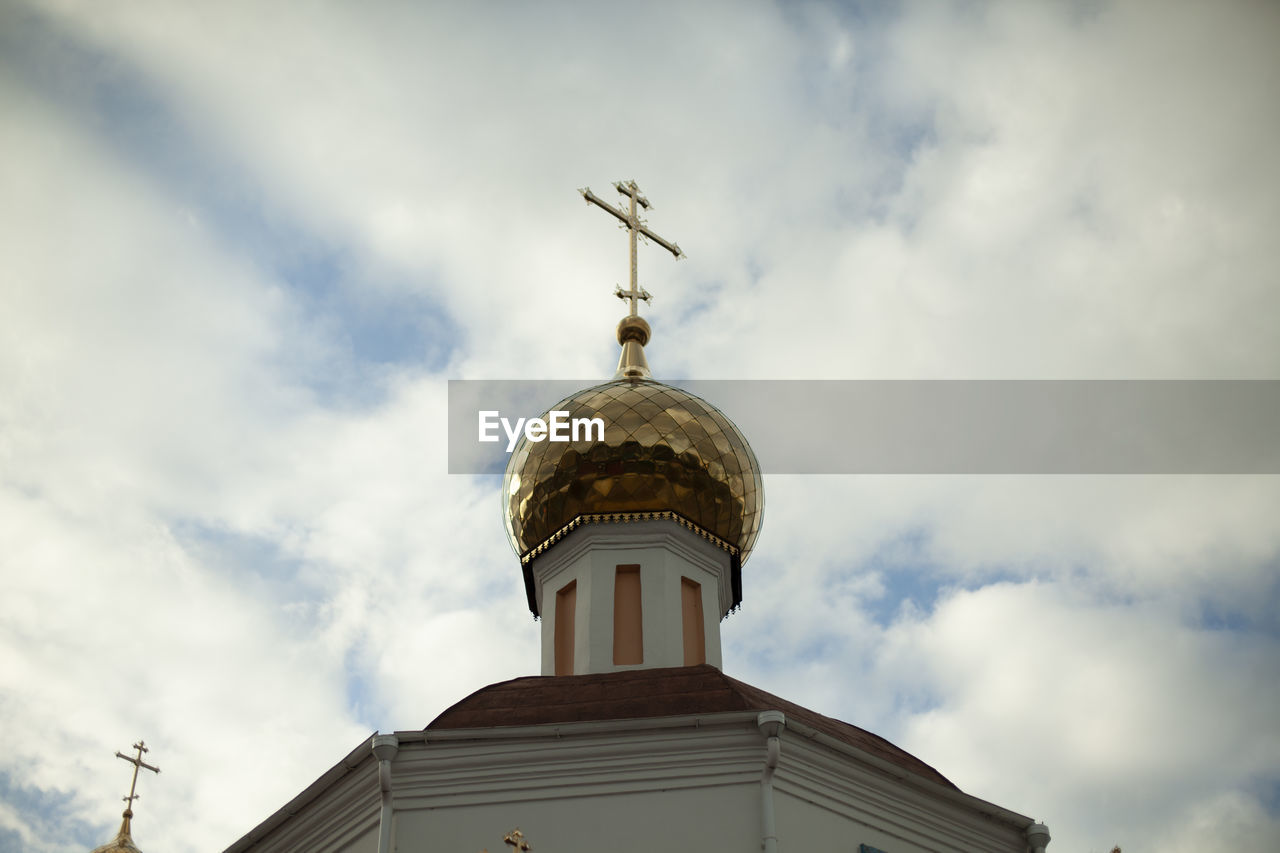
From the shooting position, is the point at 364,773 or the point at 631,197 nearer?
the point at 364,773

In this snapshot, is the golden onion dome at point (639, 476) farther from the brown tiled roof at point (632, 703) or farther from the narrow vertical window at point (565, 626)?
the brown tiled roof at point (632, 703)

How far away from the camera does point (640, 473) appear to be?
550 inches

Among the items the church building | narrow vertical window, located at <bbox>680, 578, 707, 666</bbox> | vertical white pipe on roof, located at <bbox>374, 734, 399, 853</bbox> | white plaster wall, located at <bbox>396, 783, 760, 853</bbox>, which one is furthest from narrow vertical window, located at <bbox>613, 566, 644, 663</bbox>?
vertical white pipe on roof, located at <bbox>374, 734, 399, 853</bbox>

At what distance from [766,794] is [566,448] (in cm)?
506

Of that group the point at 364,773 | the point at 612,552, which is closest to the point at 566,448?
the point at 612,552

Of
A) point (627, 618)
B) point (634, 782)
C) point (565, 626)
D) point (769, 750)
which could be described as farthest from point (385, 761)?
point (565, 626)

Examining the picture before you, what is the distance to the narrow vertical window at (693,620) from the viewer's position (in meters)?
13.5

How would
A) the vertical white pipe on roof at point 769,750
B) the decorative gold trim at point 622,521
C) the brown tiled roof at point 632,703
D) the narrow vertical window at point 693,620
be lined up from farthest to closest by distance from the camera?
the decorative gold trim at point 622,521
the narrow vertical window at point 693,620
the brown tiled roof at point 632,703
the vertical white pipe on roof at point 769,750

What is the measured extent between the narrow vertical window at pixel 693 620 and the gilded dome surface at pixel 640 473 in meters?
0.59

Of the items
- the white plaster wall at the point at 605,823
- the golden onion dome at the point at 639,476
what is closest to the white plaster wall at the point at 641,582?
the golden onion dome at the point at 639,476

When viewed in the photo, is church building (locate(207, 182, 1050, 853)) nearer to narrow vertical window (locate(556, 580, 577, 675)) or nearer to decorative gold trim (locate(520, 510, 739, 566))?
narrow vertical window (locate(556, 580, 577, 675))

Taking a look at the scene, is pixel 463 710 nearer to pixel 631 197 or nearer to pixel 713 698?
pixel 713 698

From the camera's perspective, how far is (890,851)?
10539 mm

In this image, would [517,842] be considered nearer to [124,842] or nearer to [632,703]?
[632,703]
